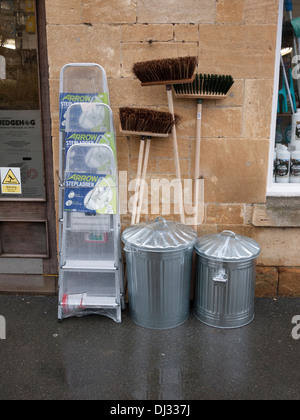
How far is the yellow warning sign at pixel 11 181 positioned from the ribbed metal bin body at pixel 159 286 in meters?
1.41

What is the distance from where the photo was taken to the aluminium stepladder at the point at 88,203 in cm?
307

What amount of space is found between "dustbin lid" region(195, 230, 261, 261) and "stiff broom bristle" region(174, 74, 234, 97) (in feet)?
4.06

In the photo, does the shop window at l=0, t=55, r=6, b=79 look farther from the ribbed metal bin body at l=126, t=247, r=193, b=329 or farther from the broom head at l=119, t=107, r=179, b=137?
the ribbed metal bin body at l=126, t=247, r=193, b=329

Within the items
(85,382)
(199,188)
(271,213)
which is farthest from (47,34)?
(85,382)

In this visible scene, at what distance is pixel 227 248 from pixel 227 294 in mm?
390

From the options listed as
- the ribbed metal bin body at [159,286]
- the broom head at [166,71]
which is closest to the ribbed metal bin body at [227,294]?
the ribbed metal bin body at [159,286]

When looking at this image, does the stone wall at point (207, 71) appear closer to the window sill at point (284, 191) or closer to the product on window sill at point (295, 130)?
the window sill at point (284, 191)

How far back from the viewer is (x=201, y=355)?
281cm

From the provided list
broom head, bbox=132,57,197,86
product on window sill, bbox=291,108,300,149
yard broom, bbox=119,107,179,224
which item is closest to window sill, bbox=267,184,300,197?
product on window sill, bbox=291,108,300,149

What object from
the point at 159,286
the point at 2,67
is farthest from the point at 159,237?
the point at 2,67

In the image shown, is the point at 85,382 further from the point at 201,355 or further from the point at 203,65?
the point at 203,65

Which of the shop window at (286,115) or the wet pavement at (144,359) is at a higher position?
the shop window at (286,115)

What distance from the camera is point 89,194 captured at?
3070 millimetres

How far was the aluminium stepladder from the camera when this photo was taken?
10.1 ft
